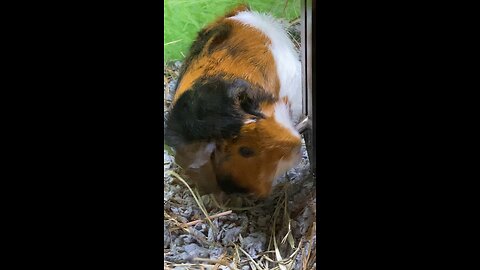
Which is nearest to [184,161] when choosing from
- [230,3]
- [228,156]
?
[228,156]

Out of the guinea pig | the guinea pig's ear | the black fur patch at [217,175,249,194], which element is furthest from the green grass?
the black fur patch at [217,175,249,194]

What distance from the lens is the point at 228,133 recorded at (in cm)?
139

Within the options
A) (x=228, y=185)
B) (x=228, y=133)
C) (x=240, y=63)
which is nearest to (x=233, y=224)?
(x=228, y=185)

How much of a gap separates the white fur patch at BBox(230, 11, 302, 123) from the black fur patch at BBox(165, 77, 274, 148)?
65 millimetres

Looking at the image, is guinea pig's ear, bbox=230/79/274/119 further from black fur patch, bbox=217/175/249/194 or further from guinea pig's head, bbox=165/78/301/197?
black fur patch, bbox=217/175/249/194

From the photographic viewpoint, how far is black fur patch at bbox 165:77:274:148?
1.38m

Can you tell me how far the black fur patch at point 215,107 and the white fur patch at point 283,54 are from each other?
2.6 inches

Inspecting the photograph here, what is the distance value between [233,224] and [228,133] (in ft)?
0.62

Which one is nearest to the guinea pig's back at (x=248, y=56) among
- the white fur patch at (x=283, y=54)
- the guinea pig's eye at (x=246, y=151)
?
the white fur patch at (x=283, y=54)

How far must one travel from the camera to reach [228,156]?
1394mm

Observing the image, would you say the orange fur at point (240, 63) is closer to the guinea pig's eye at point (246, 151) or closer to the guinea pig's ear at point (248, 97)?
the guinea pig's ear at point (248, 97)

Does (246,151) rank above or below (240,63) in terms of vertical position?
below

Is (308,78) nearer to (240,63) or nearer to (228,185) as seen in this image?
(240,63)
